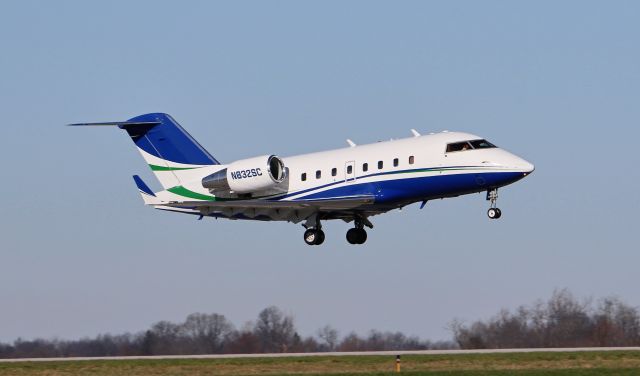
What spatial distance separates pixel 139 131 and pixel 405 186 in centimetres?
1158

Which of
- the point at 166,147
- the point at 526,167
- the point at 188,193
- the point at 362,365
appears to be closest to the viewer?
the point at 362,365

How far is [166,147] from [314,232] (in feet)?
23.2

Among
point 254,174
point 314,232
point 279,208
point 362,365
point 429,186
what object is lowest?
point 362,365

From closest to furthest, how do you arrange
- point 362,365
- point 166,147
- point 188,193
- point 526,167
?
point 362,365 → point 526,167 → point 188,193 → point 166,147

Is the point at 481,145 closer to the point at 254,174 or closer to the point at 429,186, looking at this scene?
the point at 429,186

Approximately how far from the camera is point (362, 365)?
3272 centimetres

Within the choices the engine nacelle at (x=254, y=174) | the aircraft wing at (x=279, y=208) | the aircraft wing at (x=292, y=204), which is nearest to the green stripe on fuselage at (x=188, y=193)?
the aircraft wing at (x=279, y=208)

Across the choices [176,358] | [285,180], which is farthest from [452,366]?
[285,180]

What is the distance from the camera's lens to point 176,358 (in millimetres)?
36469

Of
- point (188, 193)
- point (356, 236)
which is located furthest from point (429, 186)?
point (188, 193)

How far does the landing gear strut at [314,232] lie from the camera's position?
42.4 metres

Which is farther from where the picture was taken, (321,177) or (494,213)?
(321,177)

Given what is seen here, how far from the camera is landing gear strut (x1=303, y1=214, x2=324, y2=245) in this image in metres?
42.4

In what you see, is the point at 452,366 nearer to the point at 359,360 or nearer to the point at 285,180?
the point at 359,360
